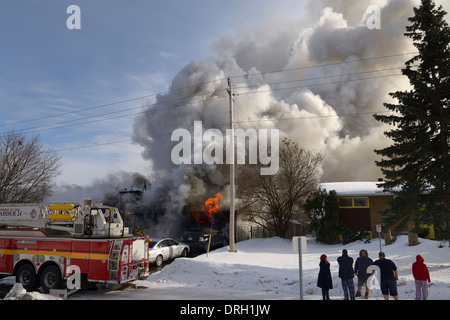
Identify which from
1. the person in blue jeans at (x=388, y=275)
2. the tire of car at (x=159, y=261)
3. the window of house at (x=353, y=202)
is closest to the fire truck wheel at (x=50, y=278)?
the tire of car at (x=159, y=261)


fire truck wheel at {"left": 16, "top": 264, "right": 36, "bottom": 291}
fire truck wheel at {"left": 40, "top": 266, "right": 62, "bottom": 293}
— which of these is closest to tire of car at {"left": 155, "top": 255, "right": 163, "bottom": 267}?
fire truck wheel at {"left": 40, "top": 266, "right": 62, "bottom": 293}

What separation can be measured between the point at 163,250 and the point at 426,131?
1275 centimetres

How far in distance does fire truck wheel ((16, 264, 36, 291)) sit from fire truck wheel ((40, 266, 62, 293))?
33 cm

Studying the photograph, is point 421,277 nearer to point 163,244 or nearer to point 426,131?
point 426,131

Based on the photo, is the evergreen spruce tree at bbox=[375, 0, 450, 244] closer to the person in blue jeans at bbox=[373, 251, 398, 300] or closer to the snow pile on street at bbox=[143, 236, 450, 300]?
the snow pile on street at bbox=[143, 236, 450, 300]

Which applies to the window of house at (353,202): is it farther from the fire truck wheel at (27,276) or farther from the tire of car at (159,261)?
the fire truck wheel at (27,276)

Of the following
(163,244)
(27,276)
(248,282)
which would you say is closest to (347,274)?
(248,282)

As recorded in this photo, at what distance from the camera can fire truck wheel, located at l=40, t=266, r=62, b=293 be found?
925 centimetres

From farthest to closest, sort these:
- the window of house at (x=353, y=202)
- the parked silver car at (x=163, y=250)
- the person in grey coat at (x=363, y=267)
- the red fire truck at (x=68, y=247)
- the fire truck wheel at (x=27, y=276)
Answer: the window of house at (x=353, y=202), the parked silver car at (x=163, y=250), the fire truck wheel at (x=27, y=276), the red fire truck at (x=68, y=247), the person in grey coat at (x=363, y=267)

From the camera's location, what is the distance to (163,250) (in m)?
15.4

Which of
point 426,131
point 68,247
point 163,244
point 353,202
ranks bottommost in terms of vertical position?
point 163,244

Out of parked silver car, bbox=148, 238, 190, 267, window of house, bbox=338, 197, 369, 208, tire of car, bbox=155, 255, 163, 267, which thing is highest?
window of house, bbox=338, 197, 369, 208

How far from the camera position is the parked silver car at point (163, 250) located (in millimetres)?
14742

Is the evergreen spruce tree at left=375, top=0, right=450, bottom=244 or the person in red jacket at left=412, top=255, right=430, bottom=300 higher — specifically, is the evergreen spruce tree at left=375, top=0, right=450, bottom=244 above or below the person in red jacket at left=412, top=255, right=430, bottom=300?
above
